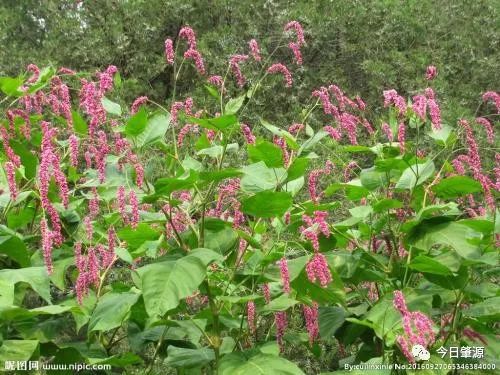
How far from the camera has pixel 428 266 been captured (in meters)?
2.39

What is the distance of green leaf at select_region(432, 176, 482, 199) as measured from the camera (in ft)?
8.41

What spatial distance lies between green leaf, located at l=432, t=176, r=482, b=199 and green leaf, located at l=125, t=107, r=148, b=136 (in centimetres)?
103

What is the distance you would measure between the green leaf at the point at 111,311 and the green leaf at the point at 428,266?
87 cm

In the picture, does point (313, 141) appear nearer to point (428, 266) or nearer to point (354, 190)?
point (354, 190)

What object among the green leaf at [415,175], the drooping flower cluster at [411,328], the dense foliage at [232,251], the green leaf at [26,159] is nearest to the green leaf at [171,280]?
the dense foliage at [232,251]

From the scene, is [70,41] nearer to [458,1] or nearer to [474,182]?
[458,1]

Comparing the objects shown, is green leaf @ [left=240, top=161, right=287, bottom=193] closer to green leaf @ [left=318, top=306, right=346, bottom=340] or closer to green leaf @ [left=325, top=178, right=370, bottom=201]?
green leaf @ [left=325, top=178, right=370, bottom=201]

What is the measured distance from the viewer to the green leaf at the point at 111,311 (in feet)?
7.34

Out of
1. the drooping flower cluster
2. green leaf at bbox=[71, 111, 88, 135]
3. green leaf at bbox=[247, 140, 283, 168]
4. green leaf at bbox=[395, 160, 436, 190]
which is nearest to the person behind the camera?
the drooping flower cluster

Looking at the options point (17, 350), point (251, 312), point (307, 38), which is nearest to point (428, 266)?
point (251, 312)

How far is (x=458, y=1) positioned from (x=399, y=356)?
13.1 m

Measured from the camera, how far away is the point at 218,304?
250 cm

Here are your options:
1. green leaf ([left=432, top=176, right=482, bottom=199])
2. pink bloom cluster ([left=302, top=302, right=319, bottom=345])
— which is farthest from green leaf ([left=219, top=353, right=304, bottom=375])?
green leaf ([left=432, top=176, right=482, bottom=199])

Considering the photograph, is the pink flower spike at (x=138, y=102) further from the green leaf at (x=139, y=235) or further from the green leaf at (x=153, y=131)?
the green leaf at (x=139, y=235)
